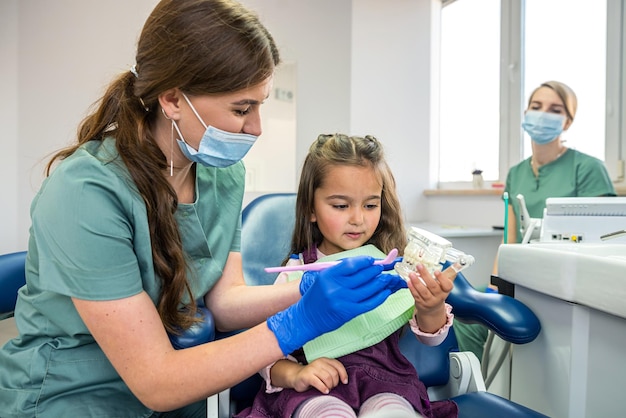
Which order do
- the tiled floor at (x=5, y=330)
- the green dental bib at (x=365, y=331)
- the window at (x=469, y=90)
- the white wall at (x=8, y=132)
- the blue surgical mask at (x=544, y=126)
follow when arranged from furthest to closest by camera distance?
the window at (x=469, y=90)
the white wall at (x=8, y=132)
the tiled floor at (x=5, y=330)
the blue surgical mask at (x=544, y=126)
the green dental bib at (x=365, y=331)

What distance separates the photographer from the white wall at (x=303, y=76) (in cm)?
290

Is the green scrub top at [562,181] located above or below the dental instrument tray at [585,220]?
above

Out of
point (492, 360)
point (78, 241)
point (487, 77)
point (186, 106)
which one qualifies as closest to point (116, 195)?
point (78, 241)

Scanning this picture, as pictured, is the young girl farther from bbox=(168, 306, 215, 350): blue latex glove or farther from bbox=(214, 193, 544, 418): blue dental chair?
bbox=(168, 306, 215, 350): blue latex glove

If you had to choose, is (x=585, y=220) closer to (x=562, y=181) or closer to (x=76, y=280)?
(x=562, y=181)

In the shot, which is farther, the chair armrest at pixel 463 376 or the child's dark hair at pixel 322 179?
the child's dark hair at pixel 322 179

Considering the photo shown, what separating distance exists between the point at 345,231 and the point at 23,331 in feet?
2.25

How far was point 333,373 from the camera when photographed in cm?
91

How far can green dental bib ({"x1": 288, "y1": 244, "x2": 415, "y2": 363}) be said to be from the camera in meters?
0.98

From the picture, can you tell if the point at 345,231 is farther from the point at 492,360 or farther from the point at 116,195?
the point at 492,360

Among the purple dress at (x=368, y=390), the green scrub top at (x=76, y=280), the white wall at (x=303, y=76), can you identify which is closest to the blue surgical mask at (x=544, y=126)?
the white wall at (x=303, y=76)

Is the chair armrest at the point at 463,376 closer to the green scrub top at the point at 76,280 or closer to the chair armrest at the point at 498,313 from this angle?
the chair armrest at the point at 498,313

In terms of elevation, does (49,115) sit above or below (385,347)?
above

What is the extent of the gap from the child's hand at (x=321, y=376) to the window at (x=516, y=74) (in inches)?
84.6
